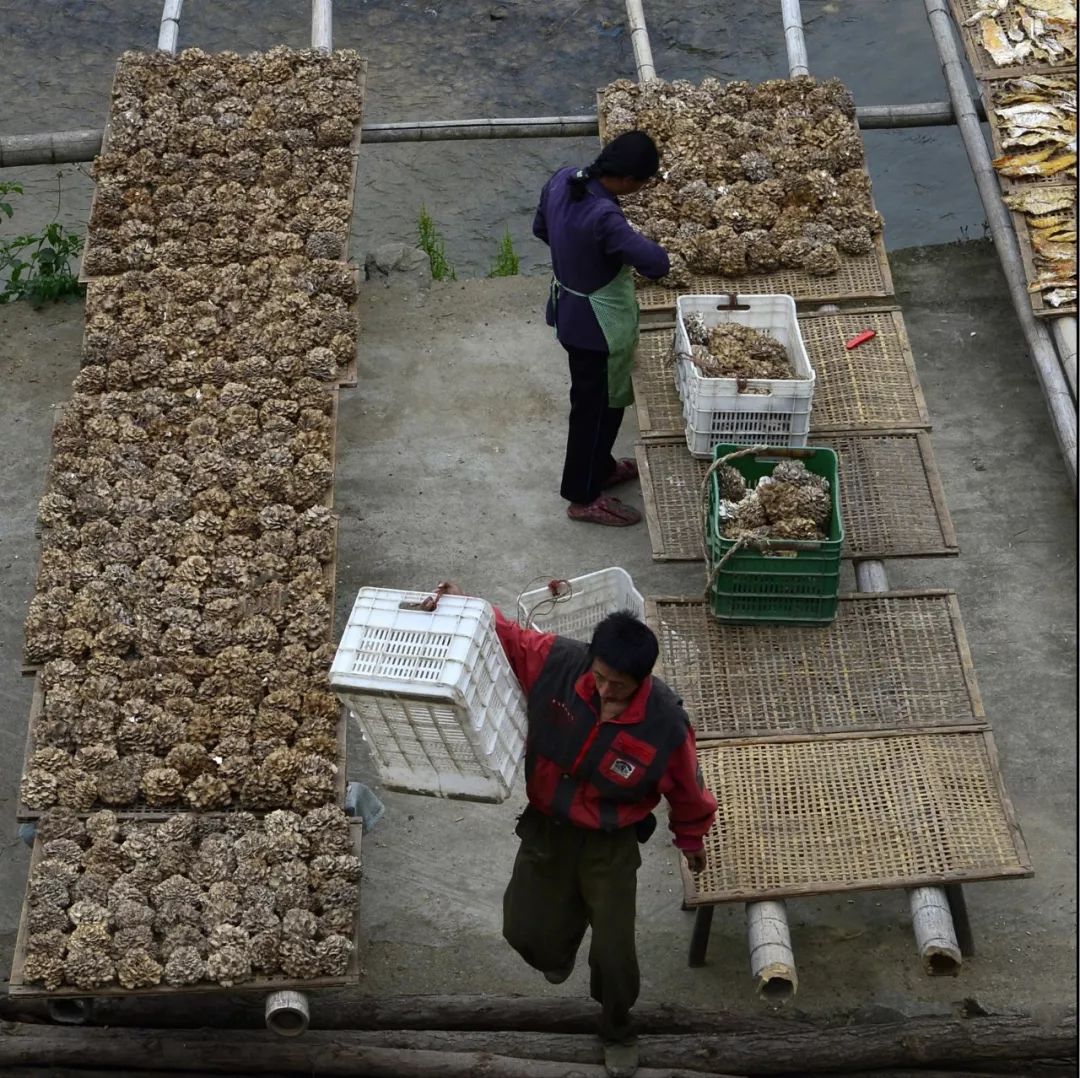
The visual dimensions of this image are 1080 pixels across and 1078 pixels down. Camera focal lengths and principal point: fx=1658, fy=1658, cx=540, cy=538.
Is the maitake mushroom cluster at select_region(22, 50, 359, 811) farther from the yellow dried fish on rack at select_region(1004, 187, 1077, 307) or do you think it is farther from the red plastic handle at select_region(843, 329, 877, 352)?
the yellow dried fish on rack at select_region(1004, 187, 1077, 307)

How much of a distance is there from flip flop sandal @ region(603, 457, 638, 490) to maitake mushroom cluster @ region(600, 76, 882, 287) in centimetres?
80

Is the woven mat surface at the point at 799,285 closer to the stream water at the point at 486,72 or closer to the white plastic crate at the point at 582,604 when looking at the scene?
the white plastic crate at the point at 582,604

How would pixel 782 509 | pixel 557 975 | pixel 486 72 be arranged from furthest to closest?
1. pixel 486 72
2. pixel 782 509
3. pixel 557 975

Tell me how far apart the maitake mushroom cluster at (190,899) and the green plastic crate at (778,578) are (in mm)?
1522

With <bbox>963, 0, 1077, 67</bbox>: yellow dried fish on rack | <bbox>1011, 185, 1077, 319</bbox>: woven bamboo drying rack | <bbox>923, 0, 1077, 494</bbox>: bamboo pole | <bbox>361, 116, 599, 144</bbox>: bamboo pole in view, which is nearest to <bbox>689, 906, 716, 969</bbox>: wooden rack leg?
<bbox>923, 0, 1077, 494</bbox>: bamboo pole

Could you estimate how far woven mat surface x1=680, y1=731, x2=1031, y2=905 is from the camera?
A: 4848 millimetres

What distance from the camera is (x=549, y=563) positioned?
6.79 metres

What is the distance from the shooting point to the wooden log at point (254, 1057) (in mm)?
4574

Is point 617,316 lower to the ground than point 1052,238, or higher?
lower

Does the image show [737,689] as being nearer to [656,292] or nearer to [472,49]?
[656,292]

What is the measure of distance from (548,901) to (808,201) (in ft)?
12.8

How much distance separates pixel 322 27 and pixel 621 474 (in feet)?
9.85

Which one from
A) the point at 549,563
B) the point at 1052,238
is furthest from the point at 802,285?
the point at 549,563

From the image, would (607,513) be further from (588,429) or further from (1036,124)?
(1036,124)
